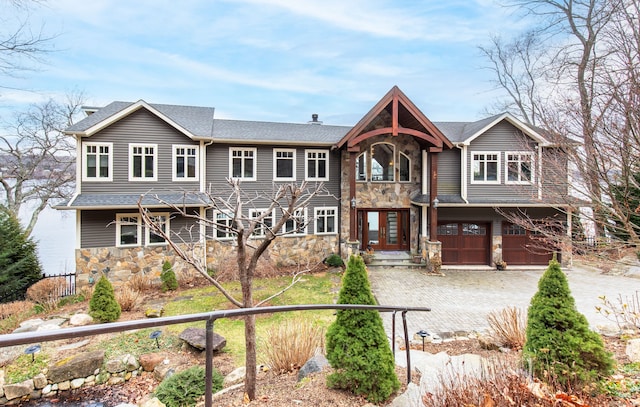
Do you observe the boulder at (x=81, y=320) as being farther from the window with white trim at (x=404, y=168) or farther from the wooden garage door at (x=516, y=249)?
the wooden garage door at (x=516, y=249)

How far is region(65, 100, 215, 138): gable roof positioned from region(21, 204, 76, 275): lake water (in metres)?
5.28

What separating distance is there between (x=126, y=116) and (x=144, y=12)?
375cm

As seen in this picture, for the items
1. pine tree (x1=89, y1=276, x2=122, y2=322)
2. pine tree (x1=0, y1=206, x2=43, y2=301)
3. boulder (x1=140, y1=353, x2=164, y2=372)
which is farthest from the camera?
pine tree (x1=0, y1=206, x2=43, y2=301)

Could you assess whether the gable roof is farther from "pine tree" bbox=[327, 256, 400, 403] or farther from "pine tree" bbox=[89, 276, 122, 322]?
"pine tree" bbox=[327, 256, 400, 403]

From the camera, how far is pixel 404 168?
47.2 feet

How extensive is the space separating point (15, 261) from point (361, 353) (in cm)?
1426

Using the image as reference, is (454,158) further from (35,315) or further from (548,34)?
(35,315)

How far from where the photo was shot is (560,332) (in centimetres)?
336

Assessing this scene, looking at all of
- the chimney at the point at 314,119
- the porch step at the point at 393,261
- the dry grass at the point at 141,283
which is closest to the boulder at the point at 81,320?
the dry grass at the point at 141,283

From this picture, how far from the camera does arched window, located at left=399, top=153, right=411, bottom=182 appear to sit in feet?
47.0

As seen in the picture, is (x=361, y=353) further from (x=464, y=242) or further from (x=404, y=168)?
(x=464, y=242)

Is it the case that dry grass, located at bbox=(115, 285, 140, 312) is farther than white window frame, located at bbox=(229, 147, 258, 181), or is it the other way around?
white window frame, located at bbox=(229, 147, 258, 181)

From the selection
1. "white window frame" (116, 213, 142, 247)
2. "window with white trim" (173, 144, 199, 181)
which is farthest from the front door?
"white window frame" (116, 213, 142, 247)

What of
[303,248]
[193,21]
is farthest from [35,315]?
[193,21]
